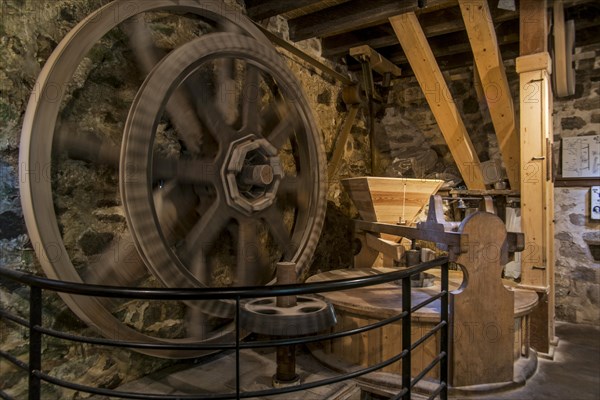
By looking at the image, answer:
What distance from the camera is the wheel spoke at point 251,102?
2676mm

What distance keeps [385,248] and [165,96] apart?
186cm

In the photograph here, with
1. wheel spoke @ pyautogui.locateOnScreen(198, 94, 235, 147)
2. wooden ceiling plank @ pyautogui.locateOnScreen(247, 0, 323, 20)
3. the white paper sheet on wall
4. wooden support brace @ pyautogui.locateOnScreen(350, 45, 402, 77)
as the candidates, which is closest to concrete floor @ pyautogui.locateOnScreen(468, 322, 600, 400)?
the white paper sheet on wall

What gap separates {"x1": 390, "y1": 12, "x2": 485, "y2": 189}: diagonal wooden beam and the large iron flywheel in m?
1.16

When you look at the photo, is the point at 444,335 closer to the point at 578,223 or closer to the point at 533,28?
the point at 533,28

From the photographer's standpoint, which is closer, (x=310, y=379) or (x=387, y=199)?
(x=310, y=379)

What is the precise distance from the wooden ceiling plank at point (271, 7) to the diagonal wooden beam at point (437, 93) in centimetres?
90

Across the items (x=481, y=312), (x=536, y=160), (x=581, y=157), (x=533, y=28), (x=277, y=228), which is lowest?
(x=481, y=312)

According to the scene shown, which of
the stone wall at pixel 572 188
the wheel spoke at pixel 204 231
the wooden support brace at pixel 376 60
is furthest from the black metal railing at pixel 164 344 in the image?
the stone wall at pixel 572 188

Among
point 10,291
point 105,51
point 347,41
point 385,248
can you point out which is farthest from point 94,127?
point 347,41

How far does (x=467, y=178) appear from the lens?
13.1 ft

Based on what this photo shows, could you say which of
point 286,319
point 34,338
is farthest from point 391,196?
point 34,338

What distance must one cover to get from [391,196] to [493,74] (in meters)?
1.28

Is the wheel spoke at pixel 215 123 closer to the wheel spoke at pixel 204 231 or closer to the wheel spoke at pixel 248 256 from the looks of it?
the wheel spoke at pixel 204 231

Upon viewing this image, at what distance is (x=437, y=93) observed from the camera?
3.74 m
